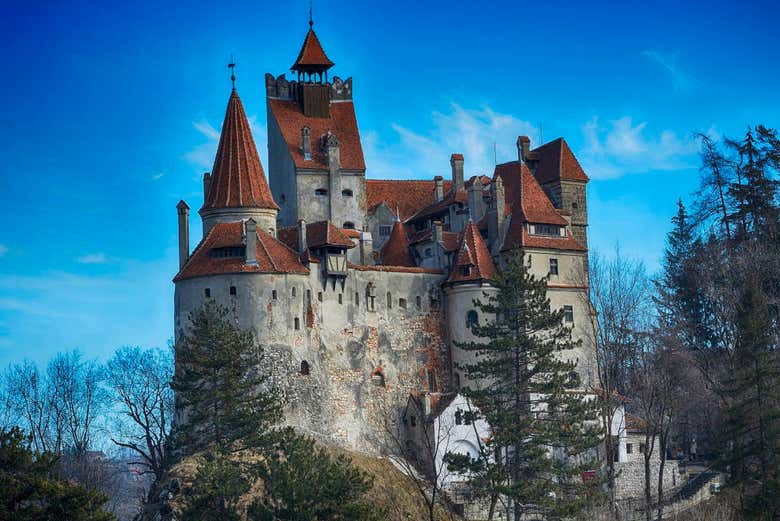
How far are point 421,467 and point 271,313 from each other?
12.1 meters

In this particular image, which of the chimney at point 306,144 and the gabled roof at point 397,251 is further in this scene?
the chimney at point 306,144

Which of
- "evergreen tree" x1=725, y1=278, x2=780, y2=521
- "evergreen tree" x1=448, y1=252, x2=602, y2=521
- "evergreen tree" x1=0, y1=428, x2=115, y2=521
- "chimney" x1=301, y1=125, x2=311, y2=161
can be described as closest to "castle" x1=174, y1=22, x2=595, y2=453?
"chimney" x1=301, y1=125, x2=311, y2=161

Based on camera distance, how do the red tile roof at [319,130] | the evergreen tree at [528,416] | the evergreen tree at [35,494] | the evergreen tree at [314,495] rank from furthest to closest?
the red tile roof at [319,130] < the evergreen tree at [528,416] < the evergreen tree at [314,495] < the evergreen tree at [35,494]

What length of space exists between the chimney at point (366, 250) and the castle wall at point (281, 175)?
509 centimetres

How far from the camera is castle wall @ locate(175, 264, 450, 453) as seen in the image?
2864 inches

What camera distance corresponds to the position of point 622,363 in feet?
260

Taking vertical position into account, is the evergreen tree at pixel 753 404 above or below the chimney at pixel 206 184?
below

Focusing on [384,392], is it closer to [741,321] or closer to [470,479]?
[470,479]

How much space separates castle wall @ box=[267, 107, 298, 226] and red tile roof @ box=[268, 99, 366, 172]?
46cm

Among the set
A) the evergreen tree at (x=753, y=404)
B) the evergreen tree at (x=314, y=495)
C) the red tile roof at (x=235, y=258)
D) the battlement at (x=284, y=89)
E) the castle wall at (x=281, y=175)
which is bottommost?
the evergreen tree at (x=314, y=495)

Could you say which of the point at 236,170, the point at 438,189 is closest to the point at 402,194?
the point at 438,189

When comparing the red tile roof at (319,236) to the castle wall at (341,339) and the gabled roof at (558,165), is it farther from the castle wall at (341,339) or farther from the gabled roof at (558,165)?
the gabled roof at (558,165)

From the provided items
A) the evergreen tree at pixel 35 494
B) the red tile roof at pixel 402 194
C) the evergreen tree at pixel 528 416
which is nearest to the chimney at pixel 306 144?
the red tile roof at pixel 402 194

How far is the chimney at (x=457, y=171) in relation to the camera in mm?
86500
